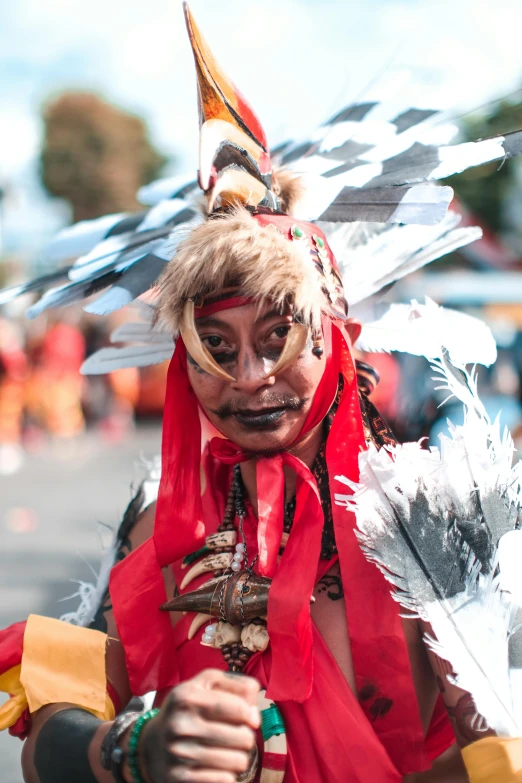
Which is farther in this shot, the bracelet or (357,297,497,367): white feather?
(357,297,497,367): white feather

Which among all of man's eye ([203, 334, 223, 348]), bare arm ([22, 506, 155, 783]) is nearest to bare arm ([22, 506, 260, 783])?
bare arm ([22, 506, 155, 783])

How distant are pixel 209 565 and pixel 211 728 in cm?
55

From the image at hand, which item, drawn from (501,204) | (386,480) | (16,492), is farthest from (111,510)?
(501,204)

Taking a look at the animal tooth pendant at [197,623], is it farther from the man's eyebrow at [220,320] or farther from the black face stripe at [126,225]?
the black face stripe at [126,225]

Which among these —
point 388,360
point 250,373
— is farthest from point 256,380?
point 388,360

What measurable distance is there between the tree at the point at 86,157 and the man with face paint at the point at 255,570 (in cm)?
3128

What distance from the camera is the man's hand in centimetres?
117

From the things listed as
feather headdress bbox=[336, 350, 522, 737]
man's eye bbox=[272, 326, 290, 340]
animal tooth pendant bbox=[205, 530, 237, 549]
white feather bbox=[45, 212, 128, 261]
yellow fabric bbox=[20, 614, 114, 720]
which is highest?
white feather bbox=[45, 212, 128, 261]

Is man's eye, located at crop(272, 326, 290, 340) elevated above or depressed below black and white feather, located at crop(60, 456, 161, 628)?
above

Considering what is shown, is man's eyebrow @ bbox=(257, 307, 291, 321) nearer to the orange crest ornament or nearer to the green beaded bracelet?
the orange crest ornament

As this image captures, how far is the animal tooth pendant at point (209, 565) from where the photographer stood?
1691mm

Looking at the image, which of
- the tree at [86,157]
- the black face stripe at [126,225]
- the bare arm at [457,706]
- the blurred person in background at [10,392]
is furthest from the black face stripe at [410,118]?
the tree at [86,157]

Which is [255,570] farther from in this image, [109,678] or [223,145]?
[223,145]

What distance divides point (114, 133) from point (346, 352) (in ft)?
114
